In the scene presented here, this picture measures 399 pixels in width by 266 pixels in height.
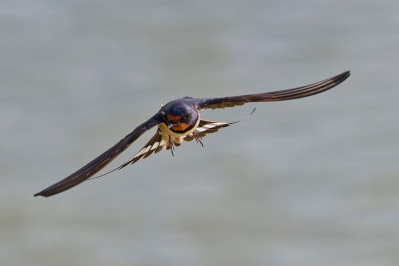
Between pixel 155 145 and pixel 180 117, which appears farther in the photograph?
pixel 155 145

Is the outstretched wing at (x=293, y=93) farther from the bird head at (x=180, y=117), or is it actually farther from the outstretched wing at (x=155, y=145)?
the outstretched wing at (x=155, y=145)

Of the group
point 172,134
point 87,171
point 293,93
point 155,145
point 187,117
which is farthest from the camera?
point 155,145

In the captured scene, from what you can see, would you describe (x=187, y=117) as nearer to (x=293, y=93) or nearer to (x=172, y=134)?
(x=172, y=134)

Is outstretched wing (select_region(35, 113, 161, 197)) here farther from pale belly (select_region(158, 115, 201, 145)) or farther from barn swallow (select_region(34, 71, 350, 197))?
pale belly (select_region(158, 115, 201, 145))

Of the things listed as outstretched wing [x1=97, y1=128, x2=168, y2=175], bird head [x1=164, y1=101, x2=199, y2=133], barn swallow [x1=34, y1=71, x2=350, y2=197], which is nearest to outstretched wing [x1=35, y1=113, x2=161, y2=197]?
barn swallow [x1=34, y1=71, x2=350, y2=197]

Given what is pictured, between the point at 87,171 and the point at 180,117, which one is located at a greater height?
the point at 180,117

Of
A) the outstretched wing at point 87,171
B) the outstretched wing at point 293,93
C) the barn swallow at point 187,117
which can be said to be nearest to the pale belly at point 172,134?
the barn swallow at point 187,117

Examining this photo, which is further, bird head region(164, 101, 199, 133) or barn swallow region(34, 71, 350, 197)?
bird head region(164, 101, 199, 133)

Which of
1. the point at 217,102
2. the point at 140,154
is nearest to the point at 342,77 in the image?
the point at 217,102

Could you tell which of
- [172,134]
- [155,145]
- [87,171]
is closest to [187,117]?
[172,134]

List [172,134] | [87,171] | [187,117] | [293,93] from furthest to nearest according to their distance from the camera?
[172,134], [187,117], [293,93], [87,171]

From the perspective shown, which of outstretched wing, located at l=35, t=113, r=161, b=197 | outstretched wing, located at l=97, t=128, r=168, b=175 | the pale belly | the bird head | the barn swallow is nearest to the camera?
outstretched wing, located at l=35, t=113, r=161, b=197
